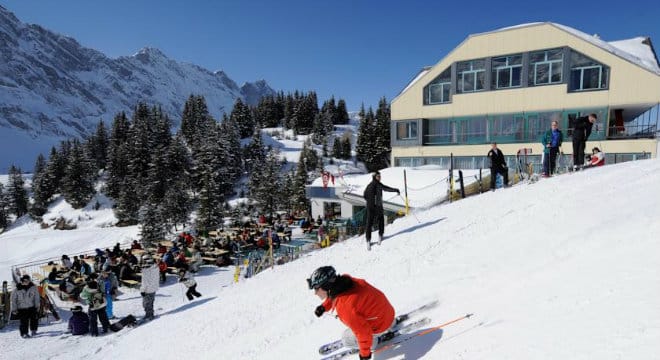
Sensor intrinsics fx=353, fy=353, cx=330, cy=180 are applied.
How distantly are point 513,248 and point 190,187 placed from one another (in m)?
52.1

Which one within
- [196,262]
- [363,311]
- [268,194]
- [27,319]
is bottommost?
[268,194]

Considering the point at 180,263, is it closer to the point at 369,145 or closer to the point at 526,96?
the point at 526,96

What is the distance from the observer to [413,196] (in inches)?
666

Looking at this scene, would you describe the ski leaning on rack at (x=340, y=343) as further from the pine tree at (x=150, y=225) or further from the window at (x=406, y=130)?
the pine tree at (x=150, y=225)

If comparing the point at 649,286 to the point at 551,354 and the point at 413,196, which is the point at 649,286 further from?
the point at 413,196

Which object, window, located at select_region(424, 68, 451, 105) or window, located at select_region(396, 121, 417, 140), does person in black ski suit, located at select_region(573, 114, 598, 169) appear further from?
window, located at select_region(396, 121, 417, 140)

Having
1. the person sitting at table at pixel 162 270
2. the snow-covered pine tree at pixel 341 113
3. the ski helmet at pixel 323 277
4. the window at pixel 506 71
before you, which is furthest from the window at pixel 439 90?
the snow-covered pine tree at pixel 341 113

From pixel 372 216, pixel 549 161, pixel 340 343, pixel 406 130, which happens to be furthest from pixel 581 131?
pixel 406 130

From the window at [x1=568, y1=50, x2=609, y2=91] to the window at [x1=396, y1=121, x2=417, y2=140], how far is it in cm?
1108

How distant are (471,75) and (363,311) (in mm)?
26987

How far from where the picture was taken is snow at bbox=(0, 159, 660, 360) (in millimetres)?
3389

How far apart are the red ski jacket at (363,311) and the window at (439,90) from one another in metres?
26.8

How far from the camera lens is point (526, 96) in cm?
2503

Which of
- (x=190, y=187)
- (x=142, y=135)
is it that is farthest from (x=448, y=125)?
(x=142, y=135)
